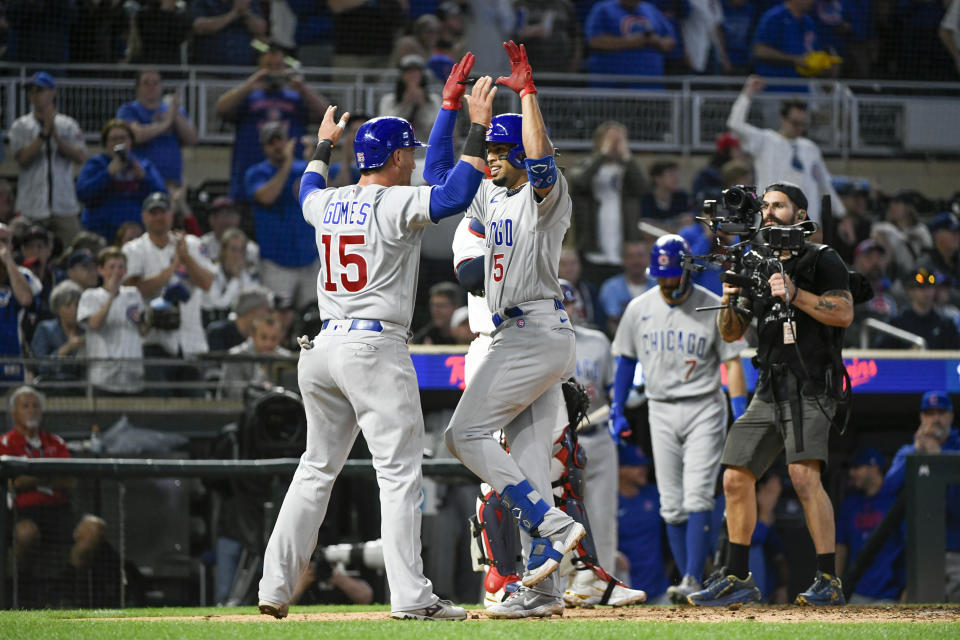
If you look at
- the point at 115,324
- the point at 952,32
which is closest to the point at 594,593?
the point at 115,324

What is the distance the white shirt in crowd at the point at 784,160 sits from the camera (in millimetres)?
11781

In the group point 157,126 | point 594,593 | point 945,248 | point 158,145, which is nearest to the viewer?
point 594,593

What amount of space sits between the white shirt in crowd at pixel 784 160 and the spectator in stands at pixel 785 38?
1.96m

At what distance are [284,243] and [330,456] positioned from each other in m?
6.07

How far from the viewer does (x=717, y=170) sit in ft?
40.3

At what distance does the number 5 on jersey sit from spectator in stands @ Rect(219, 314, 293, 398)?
3.51m

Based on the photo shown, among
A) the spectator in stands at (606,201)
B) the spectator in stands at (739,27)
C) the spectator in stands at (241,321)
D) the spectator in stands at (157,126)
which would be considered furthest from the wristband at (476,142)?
the spectator in stands at (739,27)

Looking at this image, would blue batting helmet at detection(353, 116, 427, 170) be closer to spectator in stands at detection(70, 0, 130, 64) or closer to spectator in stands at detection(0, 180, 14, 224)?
spectator in stands at detection(0, 180, 14, 224)

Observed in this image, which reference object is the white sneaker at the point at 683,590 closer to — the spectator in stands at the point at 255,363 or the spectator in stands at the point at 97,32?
the spectator in stands at the point at 255,363

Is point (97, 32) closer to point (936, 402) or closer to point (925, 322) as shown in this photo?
point (925, 322)

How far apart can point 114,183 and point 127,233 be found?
741mm

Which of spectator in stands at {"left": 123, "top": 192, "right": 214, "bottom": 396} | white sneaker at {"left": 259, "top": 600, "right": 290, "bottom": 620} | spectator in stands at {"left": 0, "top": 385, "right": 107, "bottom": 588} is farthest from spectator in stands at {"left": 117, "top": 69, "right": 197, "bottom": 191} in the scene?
white sneaker at {"left": 259, "top": 600, "right": 290, "bottom": 620}

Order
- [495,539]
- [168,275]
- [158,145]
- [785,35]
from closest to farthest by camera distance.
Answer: [495,539] → [168,275] → [158,145] → [785,35]

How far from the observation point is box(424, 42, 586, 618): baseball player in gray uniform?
5012mm
